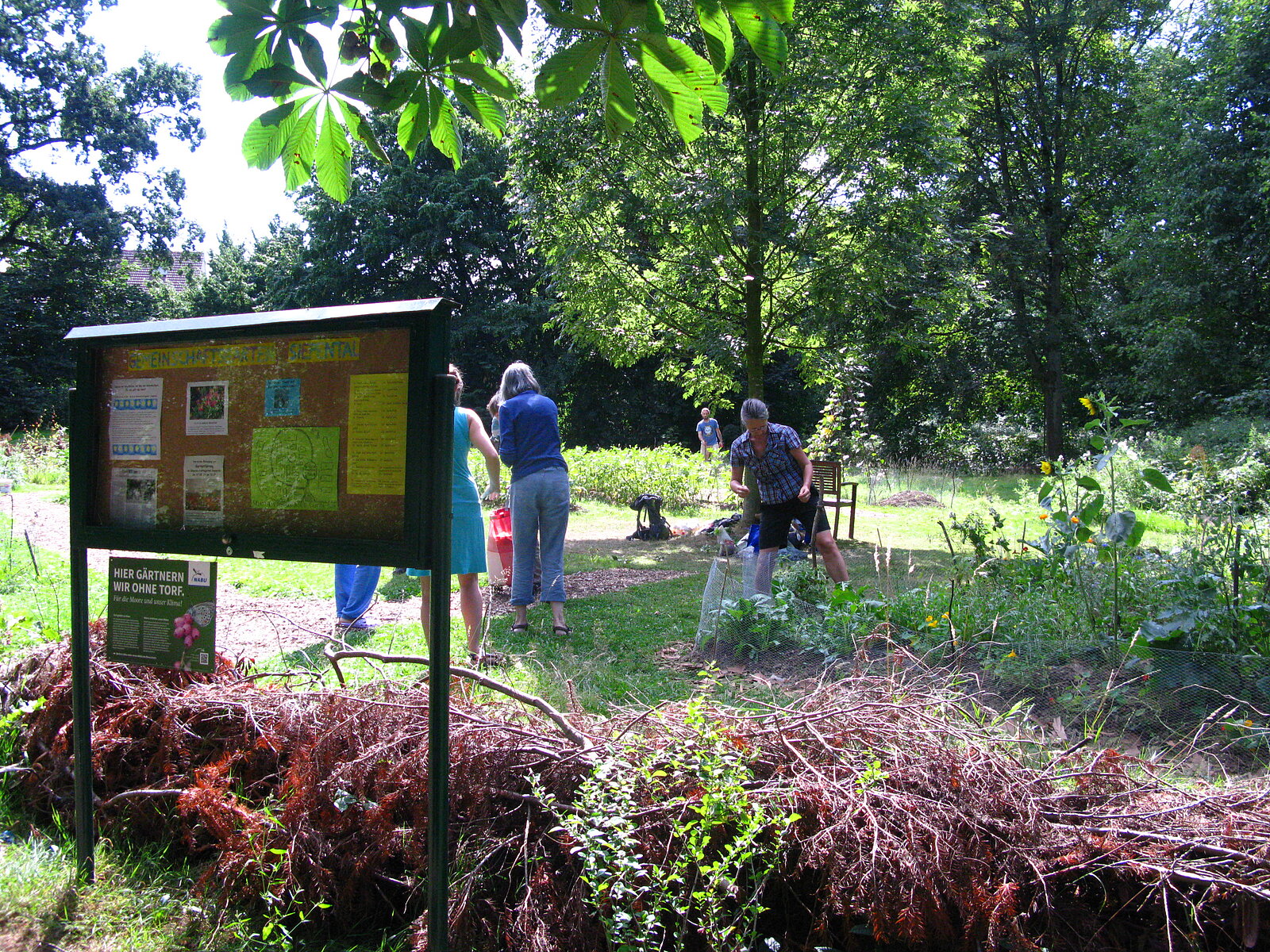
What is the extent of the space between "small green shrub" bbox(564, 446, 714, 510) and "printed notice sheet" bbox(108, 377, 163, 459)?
13374mm

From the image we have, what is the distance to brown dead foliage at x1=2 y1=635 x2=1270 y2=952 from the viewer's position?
2180mm

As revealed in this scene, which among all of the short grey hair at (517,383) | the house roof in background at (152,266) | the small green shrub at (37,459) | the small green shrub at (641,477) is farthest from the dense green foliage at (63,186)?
the short grey hair at (517,383)

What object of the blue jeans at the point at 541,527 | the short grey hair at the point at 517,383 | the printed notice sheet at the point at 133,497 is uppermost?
the short grey hair at the point at 517,383

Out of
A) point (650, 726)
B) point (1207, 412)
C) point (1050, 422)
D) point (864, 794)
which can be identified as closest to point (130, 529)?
point (650, 726)

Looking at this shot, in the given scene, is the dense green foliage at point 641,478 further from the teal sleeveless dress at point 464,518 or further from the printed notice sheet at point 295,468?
the printed notice sheet at point 295,468

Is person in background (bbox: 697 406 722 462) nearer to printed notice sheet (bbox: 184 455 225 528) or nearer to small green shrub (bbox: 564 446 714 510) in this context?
small green shrub (bbox: 564 446 714 510)

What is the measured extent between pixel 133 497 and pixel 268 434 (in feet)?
2.00

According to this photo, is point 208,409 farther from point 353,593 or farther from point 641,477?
point 641,477

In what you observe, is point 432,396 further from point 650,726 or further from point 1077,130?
point 1077,130

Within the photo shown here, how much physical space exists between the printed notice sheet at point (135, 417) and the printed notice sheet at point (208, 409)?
0.48 feet

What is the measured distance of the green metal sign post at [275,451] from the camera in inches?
89.2

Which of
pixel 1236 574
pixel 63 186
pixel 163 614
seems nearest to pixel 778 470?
pixel 1236 574

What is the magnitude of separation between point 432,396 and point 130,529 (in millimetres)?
1239

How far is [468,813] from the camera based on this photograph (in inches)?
98.9
